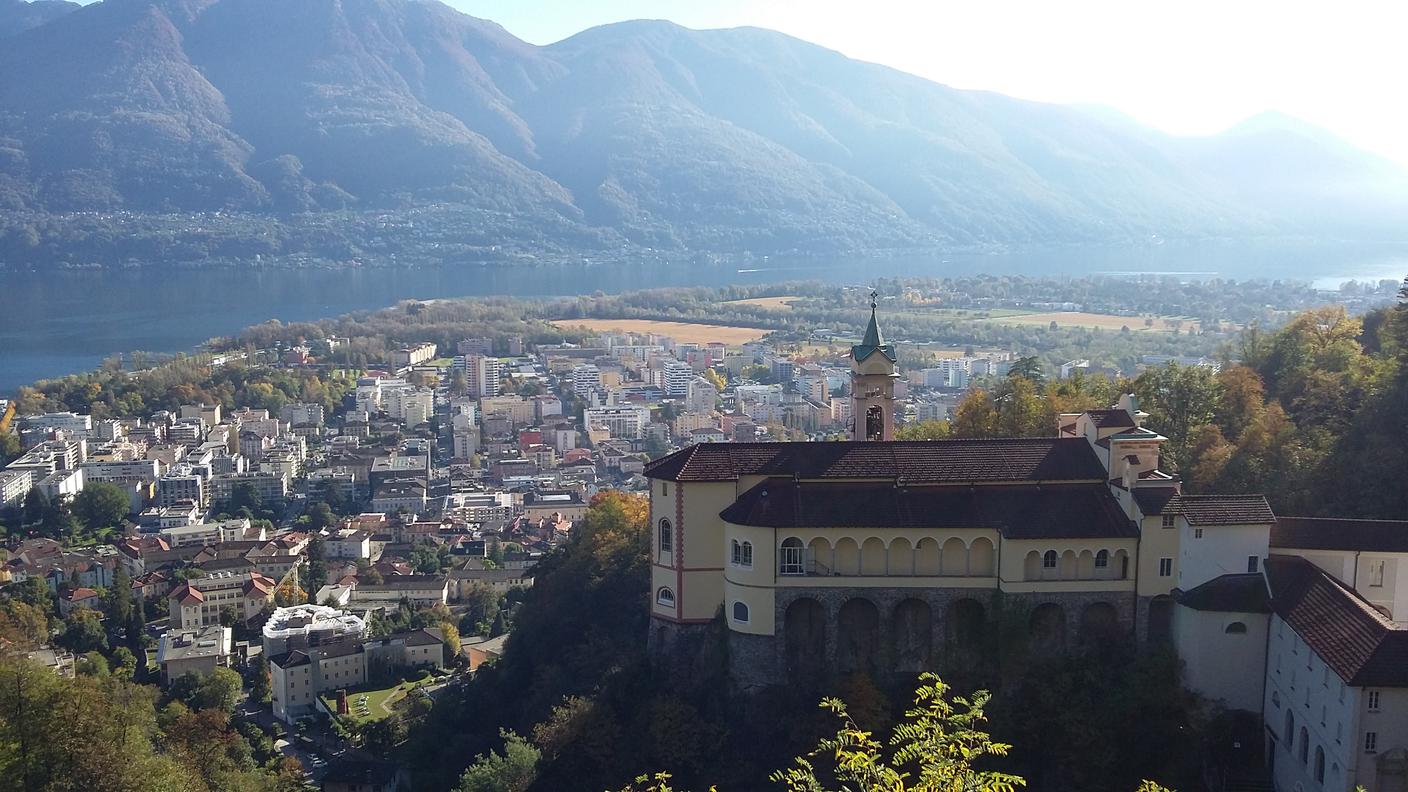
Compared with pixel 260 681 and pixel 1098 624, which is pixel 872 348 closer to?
pixel 1098 624

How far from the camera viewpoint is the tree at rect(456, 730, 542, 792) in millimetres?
29344

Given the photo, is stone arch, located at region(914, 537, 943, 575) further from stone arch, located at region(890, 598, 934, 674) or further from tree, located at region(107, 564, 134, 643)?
tree, located at region(107, 564, 134, 643)

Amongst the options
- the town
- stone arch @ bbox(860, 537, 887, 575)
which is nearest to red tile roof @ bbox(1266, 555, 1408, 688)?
the town

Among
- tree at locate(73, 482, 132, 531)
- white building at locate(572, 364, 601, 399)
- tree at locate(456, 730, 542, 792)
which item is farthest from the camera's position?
white building at locate(572, 364, 601, 399)

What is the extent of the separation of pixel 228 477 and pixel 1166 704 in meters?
72.0

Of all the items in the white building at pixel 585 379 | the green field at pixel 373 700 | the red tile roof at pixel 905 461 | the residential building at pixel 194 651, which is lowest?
the green field at pixel 373 700

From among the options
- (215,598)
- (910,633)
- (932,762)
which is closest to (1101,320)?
(215,598)

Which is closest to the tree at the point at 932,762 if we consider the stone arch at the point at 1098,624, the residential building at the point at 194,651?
the stone arch at the point at 1098,624

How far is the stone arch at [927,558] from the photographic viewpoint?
27766mm

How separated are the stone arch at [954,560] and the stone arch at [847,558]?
170 cm

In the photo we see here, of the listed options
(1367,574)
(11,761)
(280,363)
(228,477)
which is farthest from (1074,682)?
(280,363)

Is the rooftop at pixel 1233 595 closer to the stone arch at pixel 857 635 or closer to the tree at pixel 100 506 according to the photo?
the stone arch at pixel 857 635

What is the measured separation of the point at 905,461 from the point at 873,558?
2113mm

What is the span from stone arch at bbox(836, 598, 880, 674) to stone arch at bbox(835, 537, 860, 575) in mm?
614
